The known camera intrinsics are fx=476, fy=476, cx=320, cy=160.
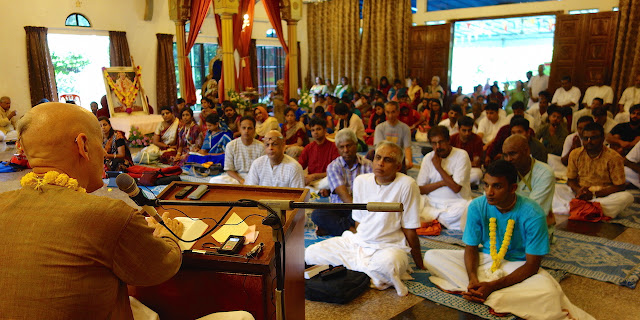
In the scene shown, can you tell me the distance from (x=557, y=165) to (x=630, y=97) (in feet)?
14.0

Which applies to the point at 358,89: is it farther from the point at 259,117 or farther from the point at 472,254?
the point at 472,254

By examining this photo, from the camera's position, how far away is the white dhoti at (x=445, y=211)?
4.61 metres

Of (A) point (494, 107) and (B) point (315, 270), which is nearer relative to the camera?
(B) point (315, 270)

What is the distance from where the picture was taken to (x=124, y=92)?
10.3 metres

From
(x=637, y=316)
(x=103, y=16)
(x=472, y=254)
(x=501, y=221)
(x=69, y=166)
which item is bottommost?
(x=637, y=316)

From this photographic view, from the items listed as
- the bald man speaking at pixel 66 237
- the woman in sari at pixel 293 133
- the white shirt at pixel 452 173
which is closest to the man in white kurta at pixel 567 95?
the woman in sari at pixel 293 133

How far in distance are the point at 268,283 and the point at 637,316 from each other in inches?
104

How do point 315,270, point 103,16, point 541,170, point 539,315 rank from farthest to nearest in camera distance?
point 103,16 → point 541,170 → point 315,270 → point 539,315

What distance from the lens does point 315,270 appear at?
3500 millimetres

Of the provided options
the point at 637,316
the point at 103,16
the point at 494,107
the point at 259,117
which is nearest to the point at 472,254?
the point at 637,316

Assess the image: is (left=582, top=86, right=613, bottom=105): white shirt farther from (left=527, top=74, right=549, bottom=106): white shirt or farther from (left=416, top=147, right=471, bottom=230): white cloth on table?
(left=416, top=147, right=471, bottom=230): white cloth on table

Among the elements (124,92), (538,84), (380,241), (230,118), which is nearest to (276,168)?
(380,241)

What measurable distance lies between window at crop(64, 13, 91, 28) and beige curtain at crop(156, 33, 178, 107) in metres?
1.89

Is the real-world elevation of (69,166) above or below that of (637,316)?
above
